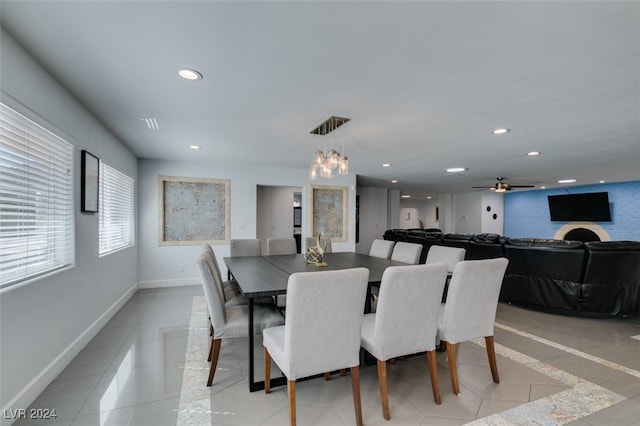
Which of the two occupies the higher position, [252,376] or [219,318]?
[219,318]

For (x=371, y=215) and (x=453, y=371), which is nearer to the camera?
(x=453, y=371)

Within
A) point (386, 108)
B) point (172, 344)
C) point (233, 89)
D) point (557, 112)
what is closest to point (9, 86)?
point (233, 89)

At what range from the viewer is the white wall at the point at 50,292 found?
177cm

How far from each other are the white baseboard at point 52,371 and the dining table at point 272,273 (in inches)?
55.9

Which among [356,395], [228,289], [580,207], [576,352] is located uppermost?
[580,207]

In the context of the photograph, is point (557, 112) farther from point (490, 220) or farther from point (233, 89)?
point (490, 220)

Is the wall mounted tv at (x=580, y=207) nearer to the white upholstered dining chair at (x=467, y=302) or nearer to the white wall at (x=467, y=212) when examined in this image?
the white wall at (x=467, y=212)

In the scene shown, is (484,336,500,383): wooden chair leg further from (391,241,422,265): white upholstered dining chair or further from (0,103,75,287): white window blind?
(0,103,75,287): white window blind

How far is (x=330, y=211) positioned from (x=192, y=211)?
9.22 ft

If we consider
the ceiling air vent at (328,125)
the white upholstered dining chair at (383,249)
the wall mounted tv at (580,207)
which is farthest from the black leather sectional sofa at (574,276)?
the wall mounted tv at (580,207)

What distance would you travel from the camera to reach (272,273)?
8.74 feet

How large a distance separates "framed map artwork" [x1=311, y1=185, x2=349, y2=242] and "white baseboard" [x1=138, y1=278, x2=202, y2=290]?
2542 mm

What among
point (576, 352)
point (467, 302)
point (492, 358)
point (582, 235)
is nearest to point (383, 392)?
point (467, 302)

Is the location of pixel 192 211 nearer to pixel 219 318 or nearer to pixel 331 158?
pixel 331 158
